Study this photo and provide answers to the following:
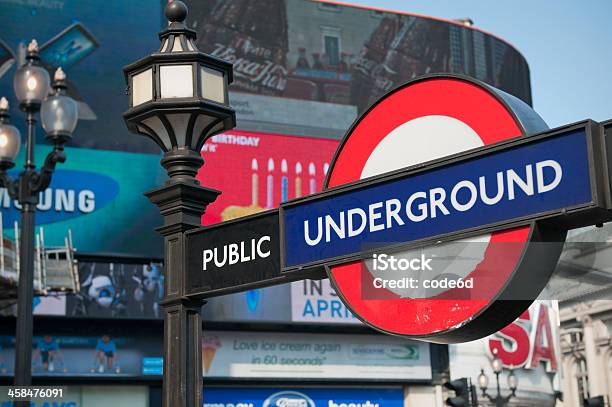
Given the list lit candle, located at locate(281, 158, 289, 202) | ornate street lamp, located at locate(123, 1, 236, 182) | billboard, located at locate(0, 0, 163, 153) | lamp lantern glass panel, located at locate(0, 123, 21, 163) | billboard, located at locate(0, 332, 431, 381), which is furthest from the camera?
lit candle, located at locate(281, 158, 289, 202)

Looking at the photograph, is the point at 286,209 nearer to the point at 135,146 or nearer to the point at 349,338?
the point at 135,146

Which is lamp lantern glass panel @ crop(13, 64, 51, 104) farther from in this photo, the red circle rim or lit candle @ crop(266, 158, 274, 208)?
lit candle @ crop(266, 158, 274, 208)

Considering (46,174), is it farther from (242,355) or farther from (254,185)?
(242,355)

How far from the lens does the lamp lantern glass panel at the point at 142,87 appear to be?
4.86m

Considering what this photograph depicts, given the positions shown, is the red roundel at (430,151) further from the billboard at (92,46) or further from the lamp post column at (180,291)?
the billboard at (92,46)

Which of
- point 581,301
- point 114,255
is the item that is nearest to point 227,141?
point 114,255

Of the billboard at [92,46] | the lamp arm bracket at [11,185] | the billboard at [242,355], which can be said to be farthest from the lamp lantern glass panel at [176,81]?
the billboard at [92,46]

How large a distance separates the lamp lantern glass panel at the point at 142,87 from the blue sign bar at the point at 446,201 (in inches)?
42.0

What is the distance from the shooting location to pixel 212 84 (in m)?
4.92

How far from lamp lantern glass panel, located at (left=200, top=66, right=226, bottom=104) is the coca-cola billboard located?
85.9ft

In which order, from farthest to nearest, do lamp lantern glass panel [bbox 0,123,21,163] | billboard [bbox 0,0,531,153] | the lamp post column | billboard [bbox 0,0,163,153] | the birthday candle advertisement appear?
the birthday candle advertisement → billboard [bbox 0,0,531,153] → billboard [bbox 0,0,163,153] → lamp lantern glass panel [bbox 0,123,21,163] → the lamp post column

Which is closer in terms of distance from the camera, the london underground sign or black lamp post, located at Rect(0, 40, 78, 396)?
the london underground sign

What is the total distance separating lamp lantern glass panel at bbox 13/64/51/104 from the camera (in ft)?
40.8

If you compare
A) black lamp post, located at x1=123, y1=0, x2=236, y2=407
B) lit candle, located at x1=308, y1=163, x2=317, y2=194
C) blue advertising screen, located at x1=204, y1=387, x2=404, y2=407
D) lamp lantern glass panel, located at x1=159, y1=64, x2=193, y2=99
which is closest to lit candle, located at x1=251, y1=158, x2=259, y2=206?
lit candle, located at x1=308, y1=163, x2=317, y2=194
